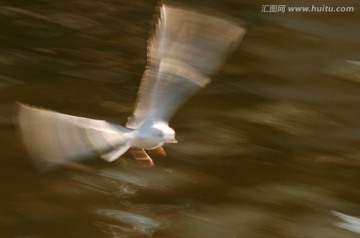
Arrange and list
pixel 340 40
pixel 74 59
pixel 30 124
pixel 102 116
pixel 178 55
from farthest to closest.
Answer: pixel 340 40 → pixel 74 59 → pixel 102 116 → pixel 178 55 → pixel 30 124

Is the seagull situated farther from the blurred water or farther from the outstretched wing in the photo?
the blurred water

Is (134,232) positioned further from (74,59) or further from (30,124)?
(74,59)

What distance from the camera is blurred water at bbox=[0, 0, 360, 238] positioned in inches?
113

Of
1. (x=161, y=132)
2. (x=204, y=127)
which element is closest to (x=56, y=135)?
(x=161, y=132)

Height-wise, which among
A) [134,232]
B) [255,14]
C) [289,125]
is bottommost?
[134,232]

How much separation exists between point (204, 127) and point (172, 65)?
107 cm

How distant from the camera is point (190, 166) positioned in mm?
3145

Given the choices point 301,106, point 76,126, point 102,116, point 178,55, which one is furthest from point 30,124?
point 301,106

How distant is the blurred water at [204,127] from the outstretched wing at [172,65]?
54 cm

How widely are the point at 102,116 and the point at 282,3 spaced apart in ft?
4.56

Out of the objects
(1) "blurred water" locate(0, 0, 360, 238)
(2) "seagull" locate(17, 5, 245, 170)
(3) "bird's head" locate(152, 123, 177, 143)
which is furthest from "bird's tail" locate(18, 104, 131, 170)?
(1) "blurred water" locate(0, 0, 360, 238)

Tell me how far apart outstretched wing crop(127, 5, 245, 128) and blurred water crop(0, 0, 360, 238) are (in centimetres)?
54

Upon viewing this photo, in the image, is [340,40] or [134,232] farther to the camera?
[340,40]

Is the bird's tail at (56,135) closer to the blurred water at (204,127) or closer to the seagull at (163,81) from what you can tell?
the seagull at (163,81)
